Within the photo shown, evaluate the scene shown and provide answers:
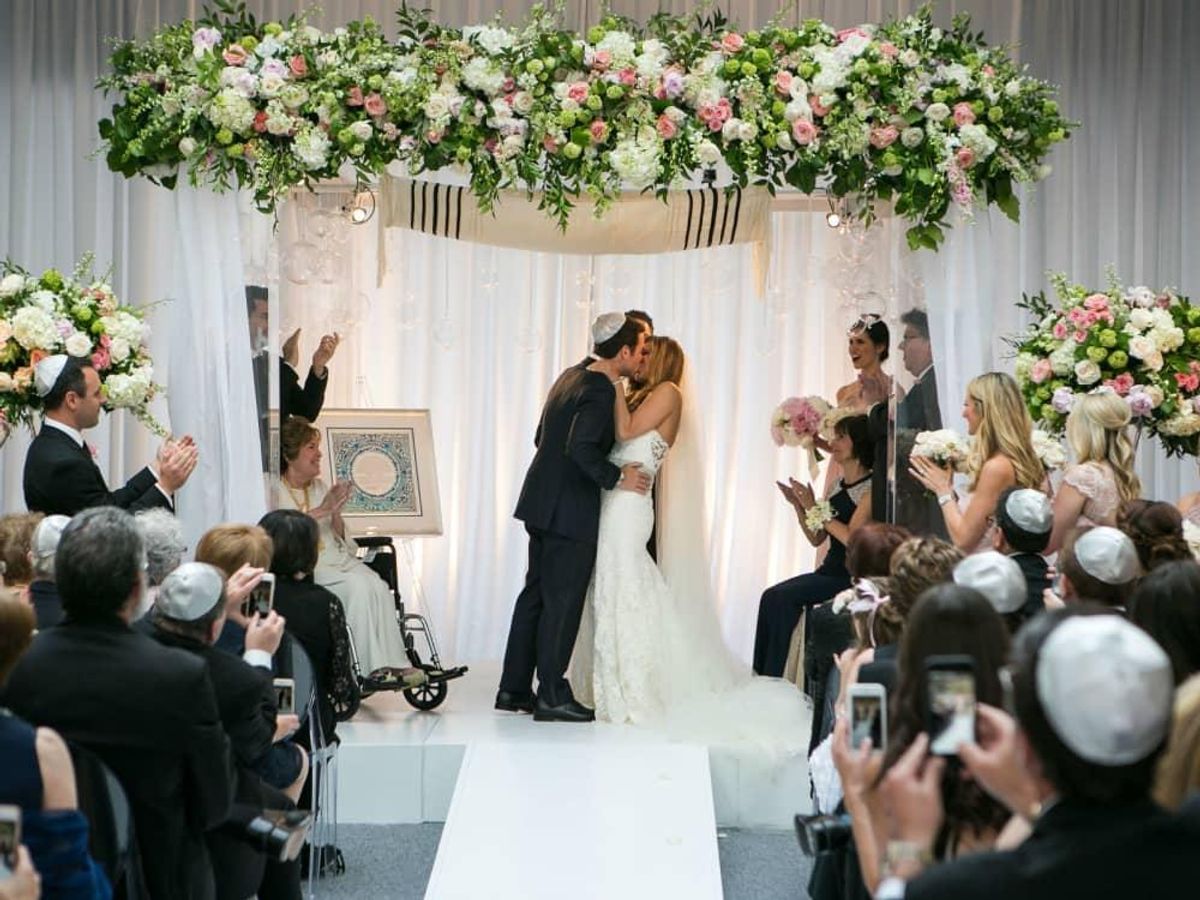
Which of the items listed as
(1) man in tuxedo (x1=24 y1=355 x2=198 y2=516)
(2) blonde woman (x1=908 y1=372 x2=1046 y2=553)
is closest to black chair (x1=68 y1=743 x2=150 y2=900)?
(1) man in tuxedo (x1=24 y1=355 x2=198 y2=516)

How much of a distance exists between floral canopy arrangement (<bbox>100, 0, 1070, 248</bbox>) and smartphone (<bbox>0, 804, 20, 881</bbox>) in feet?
15.1

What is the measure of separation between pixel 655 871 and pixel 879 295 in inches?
106

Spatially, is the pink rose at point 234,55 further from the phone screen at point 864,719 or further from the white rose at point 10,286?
the phone screen at point 864,719

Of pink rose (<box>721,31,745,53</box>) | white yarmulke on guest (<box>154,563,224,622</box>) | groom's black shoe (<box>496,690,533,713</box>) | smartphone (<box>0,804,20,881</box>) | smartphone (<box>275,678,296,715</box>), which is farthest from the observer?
groom's black shoe (<box>496,690,533,713</box>)

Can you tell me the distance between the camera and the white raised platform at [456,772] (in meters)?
6.89

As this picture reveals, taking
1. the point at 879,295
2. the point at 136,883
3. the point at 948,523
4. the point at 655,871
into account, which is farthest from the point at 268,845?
the point at 879,295

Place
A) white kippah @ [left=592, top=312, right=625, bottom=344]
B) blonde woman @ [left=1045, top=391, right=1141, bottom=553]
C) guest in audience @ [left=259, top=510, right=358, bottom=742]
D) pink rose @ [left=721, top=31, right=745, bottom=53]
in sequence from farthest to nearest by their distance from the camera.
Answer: white kippah @ [left=592, top=312, right=625, bottom=344]
pink rose @ [left=721, top=31, right=745, bottom=53]
blonde woman @ [left=1045, top=391, right=1141, bottom=553]
guest in audience @ [left=259, top=510, right=358, bottom=742]

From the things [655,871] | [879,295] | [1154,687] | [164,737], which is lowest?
[655,871]

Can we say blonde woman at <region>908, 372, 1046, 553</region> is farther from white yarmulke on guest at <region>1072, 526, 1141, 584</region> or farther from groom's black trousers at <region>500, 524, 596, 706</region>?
white yarmulke on guest at <region>1072, 526, 1141, 584</region>

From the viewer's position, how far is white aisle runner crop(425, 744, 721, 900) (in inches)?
223

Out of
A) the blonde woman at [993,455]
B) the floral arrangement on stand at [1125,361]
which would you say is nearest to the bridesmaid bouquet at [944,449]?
the blonde woman at [993,455]

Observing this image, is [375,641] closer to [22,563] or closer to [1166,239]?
[22,563]

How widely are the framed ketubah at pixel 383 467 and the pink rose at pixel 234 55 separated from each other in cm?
183

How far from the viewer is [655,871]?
5.81 m
